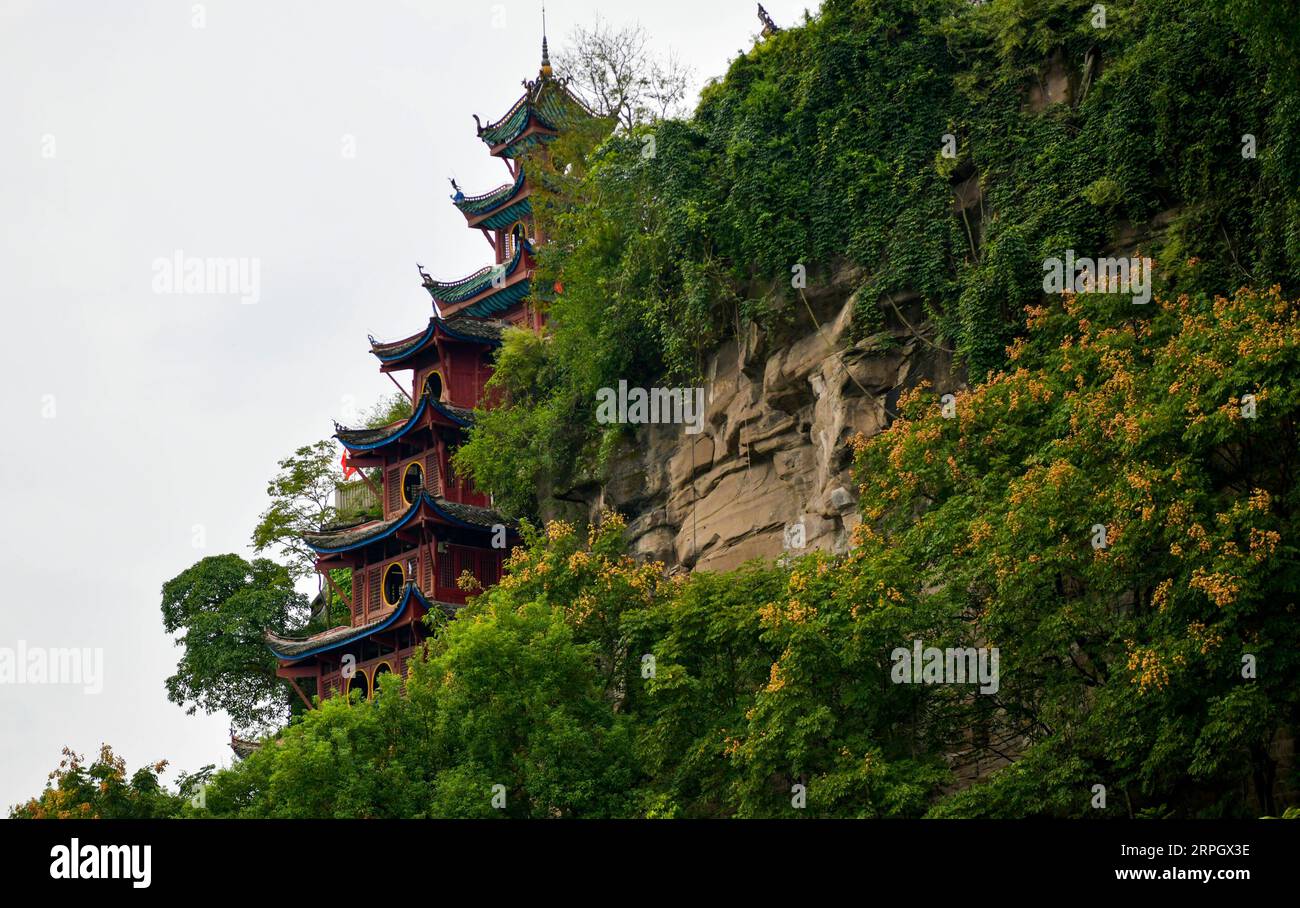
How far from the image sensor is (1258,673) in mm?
19781

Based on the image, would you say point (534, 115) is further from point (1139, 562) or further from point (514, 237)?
point (1139, 562)

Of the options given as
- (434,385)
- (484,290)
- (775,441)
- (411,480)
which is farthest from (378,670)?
(775,441)

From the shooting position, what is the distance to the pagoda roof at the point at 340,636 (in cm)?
4153

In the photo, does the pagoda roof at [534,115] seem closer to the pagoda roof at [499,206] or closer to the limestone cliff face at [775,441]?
the pagoda roof at [499,206]

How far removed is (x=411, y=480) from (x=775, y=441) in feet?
50.1

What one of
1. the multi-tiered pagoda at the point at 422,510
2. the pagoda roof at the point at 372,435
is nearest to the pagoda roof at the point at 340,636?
the multi-tiered pagoda at the point at 422,510

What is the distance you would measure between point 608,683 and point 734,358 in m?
8.90

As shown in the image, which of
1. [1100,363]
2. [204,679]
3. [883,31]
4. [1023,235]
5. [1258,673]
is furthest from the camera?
[204,679]

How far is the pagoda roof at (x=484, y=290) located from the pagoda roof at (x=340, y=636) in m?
10.6

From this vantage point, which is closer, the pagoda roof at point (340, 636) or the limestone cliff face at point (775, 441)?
the limestone cliff face at point (775, 441)

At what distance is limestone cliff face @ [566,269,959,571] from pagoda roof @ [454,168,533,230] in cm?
1568

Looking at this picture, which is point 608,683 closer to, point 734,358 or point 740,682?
point 740,682

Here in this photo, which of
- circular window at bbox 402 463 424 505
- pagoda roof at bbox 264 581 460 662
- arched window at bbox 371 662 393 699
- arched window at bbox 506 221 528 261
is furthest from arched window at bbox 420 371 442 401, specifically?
arched window at bbox 371 662 393 699
